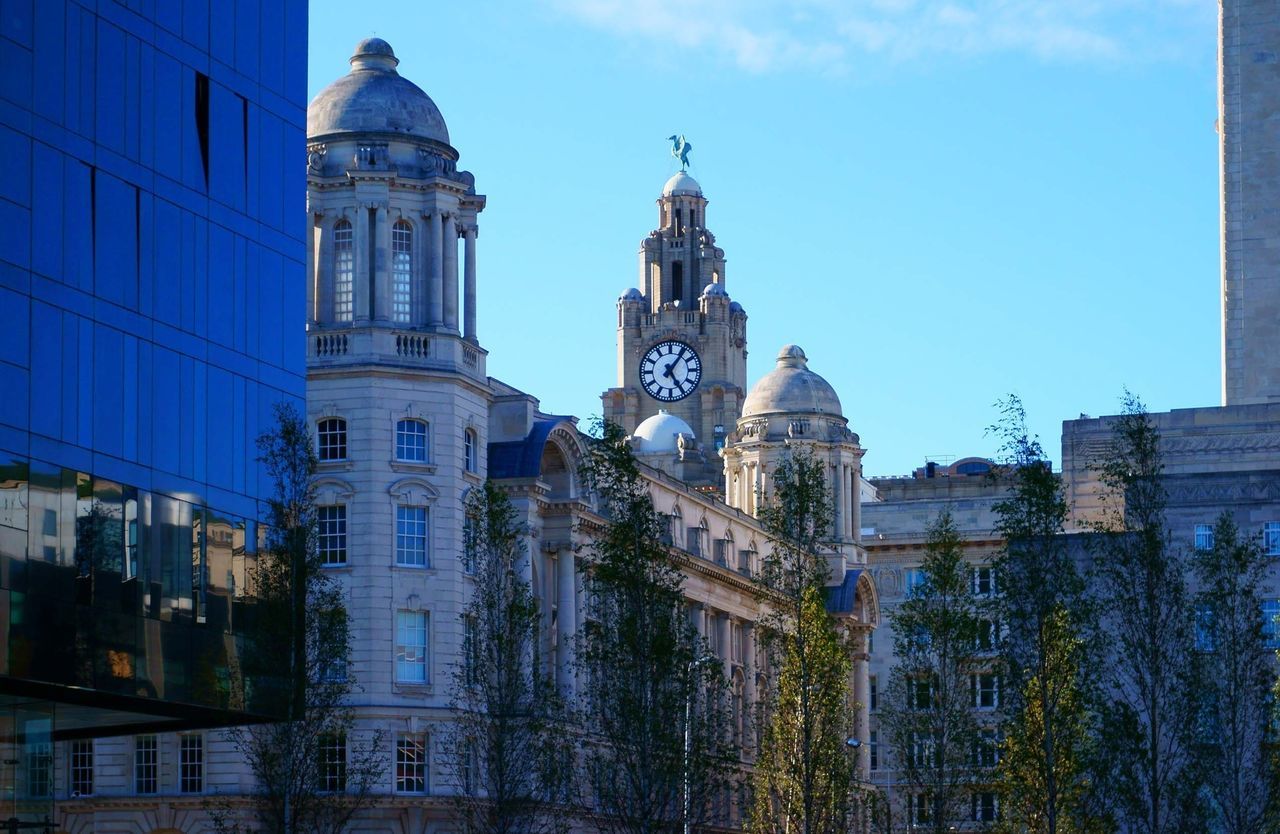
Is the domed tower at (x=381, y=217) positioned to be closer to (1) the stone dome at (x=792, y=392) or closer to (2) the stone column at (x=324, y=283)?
(2) the stone column at (x=324, y=283)

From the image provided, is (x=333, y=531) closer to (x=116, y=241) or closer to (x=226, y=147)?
(x=226, y=147)

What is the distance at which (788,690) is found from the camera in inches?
3693

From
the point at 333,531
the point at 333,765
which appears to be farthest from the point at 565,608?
the point at 333,765

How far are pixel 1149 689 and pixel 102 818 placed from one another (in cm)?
3847

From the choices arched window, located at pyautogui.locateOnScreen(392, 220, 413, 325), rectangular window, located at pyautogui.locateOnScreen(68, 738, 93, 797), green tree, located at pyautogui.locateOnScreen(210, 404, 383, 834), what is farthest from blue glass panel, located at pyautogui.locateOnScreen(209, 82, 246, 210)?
rectangular window, located at pyautogui.locateOnScreen(68, 738, 93, 797)

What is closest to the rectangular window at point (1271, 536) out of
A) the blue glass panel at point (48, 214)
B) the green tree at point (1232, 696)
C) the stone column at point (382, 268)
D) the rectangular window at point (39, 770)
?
the green tree at point (1232, 696)

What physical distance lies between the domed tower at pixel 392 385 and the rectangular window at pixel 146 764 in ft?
26.2

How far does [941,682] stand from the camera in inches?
3745

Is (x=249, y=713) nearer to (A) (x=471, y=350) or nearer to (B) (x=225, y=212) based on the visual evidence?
(B) (x=225, y=212)

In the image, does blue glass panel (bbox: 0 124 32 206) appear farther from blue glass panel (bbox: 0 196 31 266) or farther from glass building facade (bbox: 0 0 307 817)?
blue glass panel (bbox: 0 196 31 266)

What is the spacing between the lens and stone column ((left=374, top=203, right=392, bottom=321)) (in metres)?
100

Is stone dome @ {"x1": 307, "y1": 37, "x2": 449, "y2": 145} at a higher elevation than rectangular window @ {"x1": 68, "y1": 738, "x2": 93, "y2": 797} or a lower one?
higher

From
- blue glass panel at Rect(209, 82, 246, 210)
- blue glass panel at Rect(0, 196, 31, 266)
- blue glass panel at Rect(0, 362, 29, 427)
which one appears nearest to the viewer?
blue glass panel at Rect(0, 362, 29, 427)

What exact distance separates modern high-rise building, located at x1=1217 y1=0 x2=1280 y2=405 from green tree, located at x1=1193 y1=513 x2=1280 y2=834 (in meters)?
33.2
